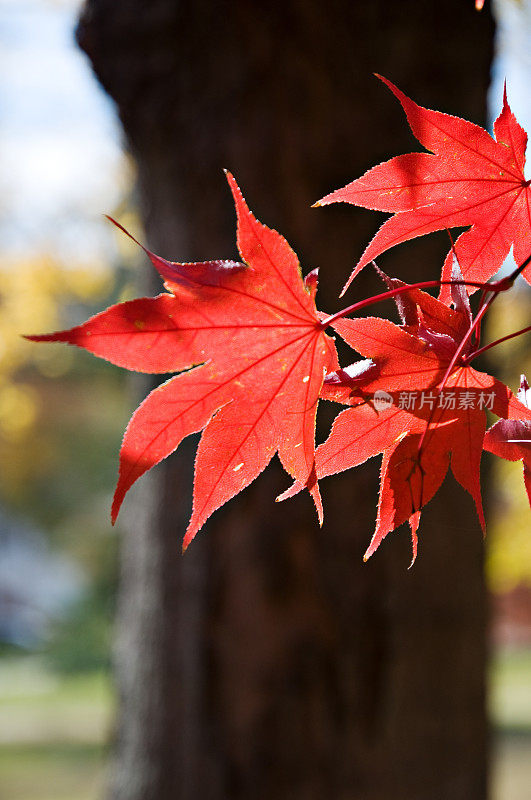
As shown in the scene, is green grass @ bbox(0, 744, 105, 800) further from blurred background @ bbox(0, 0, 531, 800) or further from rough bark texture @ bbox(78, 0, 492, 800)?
rough bark texture @ bbox(78, 0, 492, 800)

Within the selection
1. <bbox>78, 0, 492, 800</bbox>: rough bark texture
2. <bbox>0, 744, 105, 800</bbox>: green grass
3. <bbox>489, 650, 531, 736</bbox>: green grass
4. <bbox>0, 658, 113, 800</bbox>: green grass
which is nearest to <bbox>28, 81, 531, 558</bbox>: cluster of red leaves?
<bbox>78, 0, 492, 800</bbox>: rough bark texture

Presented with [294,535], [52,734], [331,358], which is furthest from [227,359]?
[52,734]

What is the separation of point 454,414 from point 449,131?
16 cm

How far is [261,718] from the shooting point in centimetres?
178

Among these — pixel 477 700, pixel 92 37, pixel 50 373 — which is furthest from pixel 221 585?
pixel 50 373

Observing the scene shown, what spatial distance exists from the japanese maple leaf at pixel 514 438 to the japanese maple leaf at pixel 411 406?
0.02m

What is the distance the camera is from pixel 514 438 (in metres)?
0.47

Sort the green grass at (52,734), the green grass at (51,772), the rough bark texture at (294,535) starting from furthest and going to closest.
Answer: the green grass at (52,734) < the green grass at (51,772) < the rough bark texture at (294,535)

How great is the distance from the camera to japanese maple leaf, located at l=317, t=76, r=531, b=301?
1.45 ft

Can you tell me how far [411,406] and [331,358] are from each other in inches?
2.0

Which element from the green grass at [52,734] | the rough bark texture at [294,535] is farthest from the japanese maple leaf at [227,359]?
the green grass at [52,734]

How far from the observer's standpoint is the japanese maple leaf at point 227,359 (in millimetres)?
400

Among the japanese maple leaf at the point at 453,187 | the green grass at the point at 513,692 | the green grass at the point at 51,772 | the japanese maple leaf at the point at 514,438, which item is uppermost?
the japanese maple leaf at the point at 453,187

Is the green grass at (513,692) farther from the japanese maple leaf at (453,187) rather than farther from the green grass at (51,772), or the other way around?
the japanese maple leaf at (453,187)
